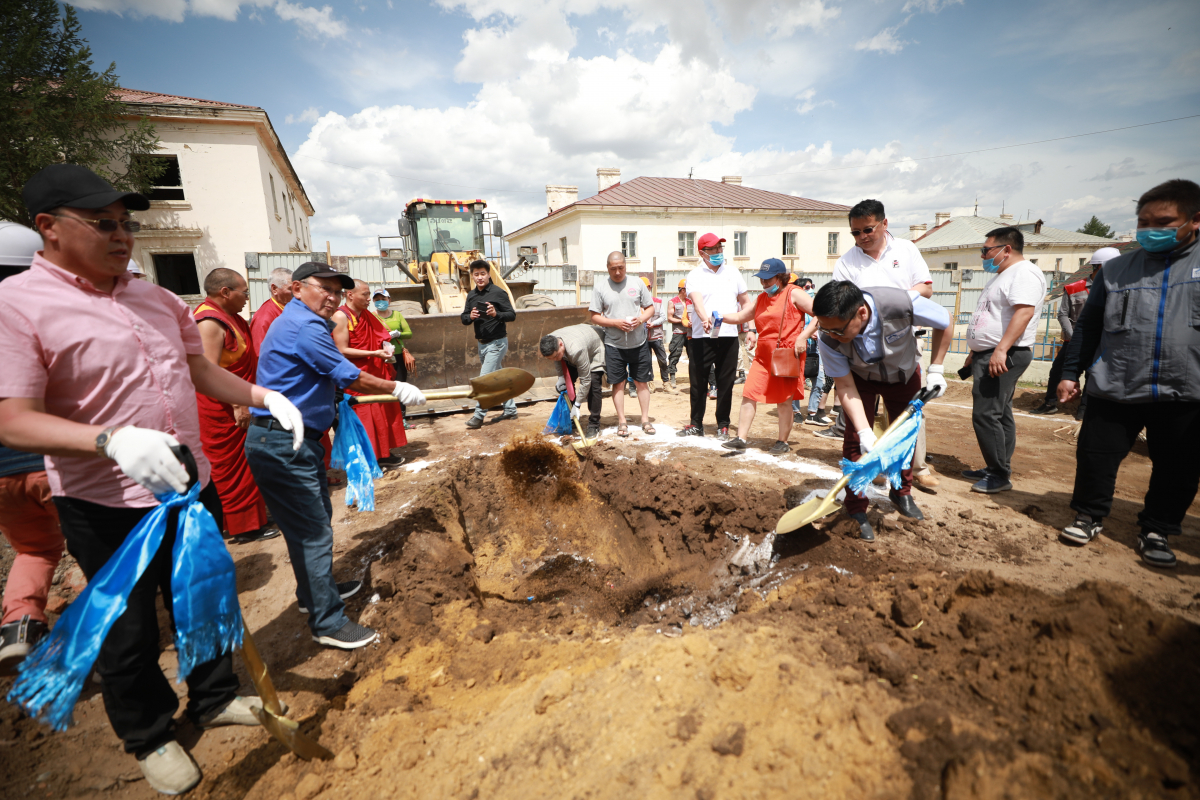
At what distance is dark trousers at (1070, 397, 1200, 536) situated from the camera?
271 centimetres

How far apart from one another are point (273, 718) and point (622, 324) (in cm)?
420

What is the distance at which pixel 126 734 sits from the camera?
1.87m

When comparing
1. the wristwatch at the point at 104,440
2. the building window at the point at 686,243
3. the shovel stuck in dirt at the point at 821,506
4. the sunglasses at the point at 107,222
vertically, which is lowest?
the shovel stuck in dirt at the point at 821,506

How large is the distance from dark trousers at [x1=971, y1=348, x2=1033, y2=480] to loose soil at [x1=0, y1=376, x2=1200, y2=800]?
0.99ft

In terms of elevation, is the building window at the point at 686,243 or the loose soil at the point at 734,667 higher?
the building window at the point at 686,243

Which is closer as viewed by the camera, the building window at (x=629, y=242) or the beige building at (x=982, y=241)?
the building window at (x=629, y=242)

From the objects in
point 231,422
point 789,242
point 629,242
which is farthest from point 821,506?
point 789,242

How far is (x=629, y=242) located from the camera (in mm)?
23781

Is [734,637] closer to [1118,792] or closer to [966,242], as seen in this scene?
[1118,792]

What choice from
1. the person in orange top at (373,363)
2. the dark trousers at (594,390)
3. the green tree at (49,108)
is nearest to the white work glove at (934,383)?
the dark trousers at (594,390)

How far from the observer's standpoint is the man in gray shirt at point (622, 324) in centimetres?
537

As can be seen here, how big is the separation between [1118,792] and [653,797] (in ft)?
3.92

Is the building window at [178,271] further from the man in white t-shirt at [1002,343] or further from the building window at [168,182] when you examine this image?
the man in white t-shirt at [1002,343]

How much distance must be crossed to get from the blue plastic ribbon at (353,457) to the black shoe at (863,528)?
2.95 meters
